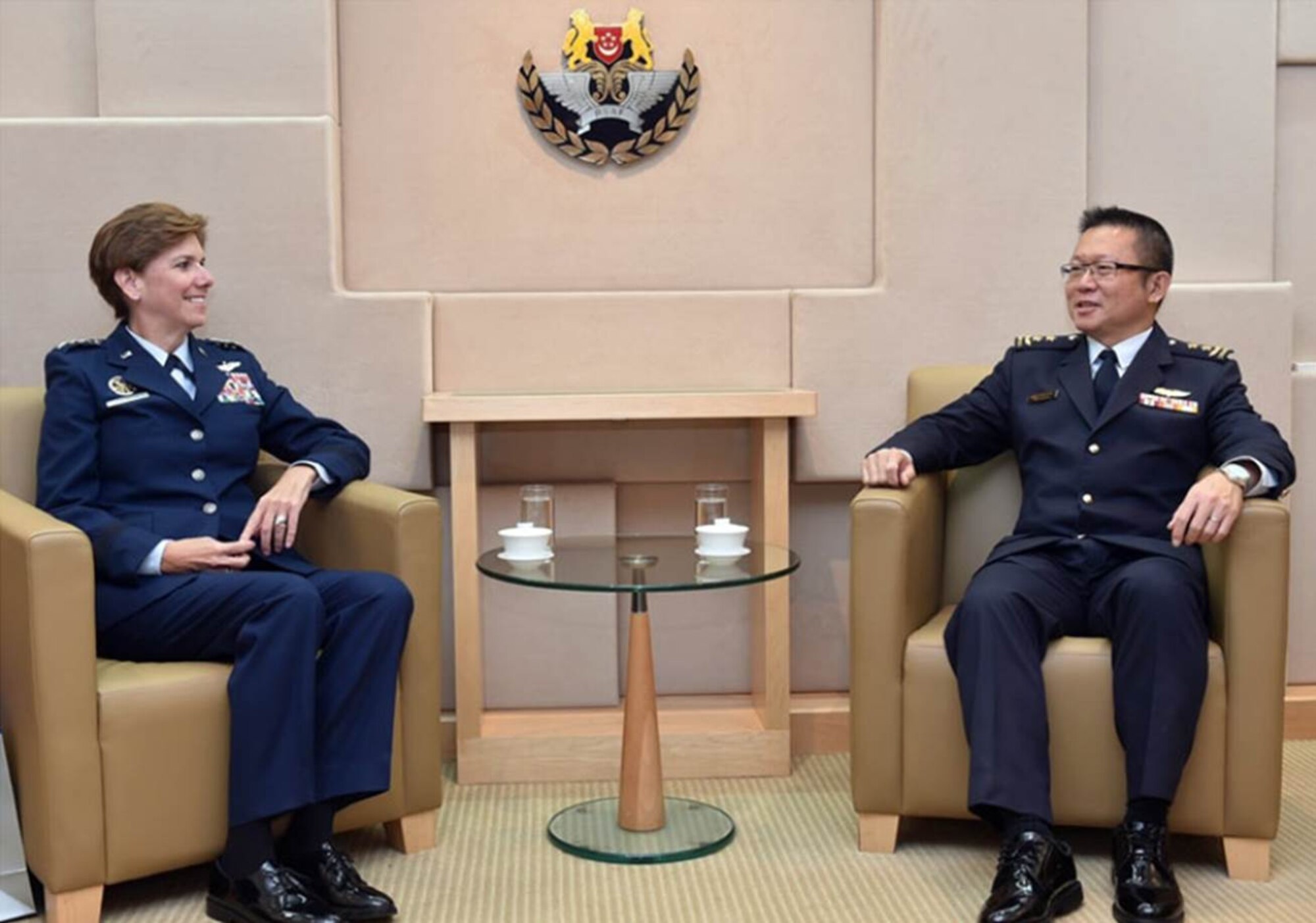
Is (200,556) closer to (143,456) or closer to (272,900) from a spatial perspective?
(143,456)

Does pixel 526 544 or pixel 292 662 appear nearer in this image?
pixel 292 662

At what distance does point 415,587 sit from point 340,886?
1.98 feet

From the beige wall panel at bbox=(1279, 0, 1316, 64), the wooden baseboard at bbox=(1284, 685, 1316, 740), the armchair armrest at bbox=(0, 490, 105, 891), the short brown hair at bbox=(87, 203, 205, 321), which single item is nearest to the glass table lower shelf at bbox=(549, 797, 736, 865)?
the armchair armrest at bbox=(0, 490, 105, 891)

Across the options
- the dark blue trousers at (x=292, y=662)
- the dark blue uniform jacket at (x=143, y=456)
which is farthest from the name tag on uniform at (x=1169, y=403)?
the dark blue uniform jacket at (x=143, y=456)

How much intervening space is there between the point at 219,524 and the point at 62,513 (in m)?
0.31

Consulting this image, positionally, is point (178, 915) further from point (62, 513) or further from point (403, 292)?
point (403, 292)

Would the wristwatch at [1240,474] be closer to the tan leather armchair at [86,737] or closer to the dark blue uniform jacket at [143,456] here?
the dark blue uniform jacket at [143,456]

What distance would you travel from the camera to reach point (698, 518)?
3.37 metres

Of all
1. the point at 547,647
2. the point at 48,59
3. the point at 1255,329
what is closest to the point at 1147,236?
the point at 1255,329

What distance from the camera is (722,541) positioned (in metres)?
3.19

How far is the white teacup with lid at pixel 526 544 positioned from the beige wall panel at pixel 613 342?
81 cm

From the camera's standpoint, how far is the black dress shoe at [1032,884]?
269 cm

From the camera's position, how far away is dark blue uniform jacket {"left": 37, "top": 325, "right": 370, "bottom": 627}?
9.52ft

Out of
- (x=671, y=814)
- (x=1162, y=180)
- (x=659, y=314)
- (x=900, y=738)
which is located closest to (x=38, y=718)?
(x=671, y=814)
